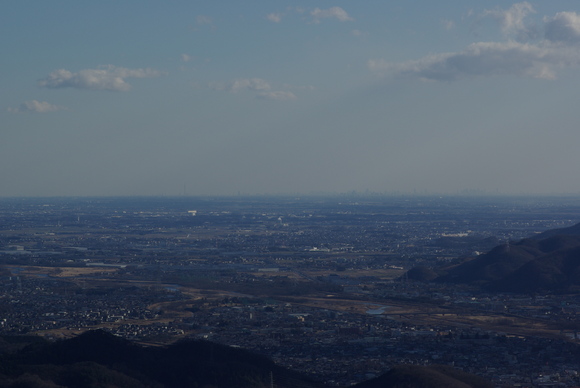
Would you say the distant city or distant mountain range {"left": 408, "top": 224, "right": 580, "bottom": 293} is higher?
distant mountain range {"left": 408, "top": 224, "right": 580, "bottom": 293}

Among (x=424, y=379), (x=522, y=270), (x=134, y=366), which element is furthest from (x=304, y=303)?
(x=424, y=379)

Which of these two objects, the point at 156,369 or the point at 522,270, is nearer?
the point at 156,369

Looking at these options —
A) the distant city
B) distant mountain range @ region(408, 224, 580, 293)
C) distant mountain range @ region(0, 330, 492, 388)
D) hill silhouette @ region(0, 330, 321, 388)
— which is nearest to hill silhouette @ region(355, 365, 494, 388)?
distant mountain range @ region(0, 330, 492, 388)

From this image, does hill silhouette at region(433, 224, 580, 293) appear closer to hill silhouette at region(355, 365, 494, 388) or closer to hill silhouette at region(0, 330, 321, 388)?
hill silhouette at region(355, 365, 494, 388)

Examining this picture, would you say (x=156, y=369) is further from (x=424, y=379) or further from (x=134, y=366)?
(x=424, y=379)

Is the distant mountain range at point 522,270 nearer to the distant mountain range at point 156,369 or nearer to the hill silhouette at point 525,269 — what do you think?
the hill silhouette at point 525,269

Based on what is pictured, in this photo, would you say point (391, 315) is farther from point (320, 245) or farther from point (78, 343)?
point (320, 245)
